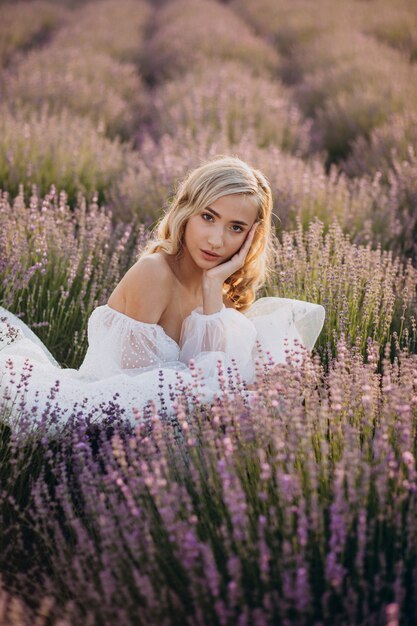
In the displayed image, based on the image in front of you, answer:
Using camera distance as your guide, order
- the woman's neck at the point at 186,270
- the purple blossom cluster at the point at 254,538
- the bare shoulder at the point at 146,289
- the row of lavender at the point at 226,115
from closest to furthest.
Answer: the purple blossom cluster at the point at 254,538 < the bare shoulder at the point at 146,289 < the woman's neck at the point at 186,270 < the row of lavender at the point at 226,115

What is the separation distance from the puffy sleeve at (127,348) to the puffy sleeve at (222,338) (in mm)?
92

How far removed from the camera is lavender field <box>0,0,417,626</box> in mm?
1469

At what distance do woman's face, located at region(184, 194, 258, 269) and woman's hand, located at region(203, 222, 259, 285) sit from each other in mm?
34

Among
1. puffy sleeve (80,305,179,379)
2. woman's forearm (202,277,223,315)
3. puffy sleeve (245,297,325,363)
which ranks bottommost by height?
puffy sleeve (80,305,179,379)

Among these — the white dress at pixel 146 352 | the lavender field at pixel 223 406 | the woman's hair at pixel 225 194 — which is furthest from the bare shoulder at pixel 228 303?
the lavender field at pixel 223 406

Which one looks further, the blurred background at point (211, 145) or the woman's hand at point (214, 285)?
the blurred background at point (211, 145)

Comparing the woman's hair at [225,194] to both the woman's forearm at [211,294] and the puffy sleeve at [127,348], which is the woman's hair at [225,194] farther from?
the puffy sleeve at [127,348]

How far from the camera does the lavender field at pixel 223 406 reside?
1.47 m

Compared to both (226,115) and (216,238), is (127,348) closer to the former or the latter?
(216,238)

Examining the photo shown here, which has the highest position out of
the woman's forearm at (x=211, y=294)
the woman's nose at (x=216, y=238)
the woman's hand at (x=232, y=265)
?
the woman's nose at (x=216, y=238)

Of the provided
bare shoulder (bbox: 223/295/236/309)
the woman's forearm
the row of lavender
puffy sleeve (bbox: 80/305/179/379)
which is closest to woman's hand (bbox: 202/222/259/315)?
the woman's forearm

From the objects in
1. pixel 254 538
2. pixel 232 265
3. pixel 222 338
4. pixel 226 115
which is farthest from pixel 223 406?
pixel 226 115

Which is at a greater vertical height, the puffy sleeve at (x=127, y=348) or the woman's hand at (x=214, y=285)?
the woman's hand at (x=214, y=285)

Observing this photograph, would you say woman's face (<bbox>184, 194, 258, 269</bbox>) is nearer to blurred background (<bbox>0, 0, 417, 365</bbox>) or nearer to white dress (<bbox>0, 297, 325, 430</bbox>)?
white dress (<bbox>0, 297, 325, 430</bbox>)
